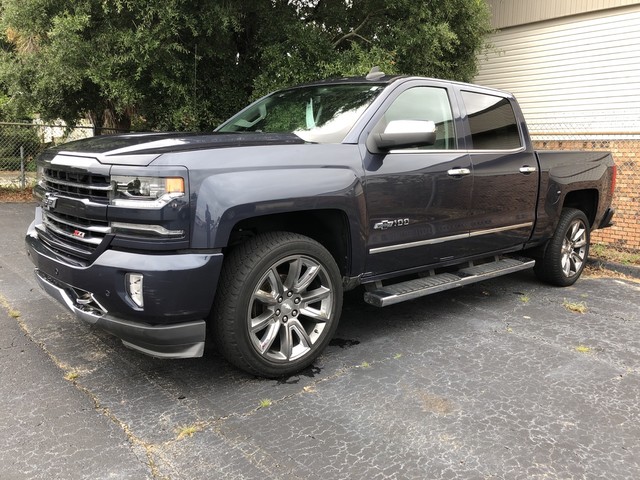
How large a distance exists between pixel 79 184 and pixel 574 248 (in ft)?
17.1

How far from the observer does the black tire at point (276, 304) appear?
3053 millimetres

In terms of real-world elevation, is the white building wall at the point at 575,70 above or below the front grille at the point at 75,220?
above

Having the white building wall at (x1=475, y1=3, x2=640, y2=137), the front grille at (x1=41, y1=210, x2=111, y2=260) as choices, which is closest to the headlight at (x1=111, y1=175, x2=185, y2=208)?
the front grille at (x1=41, y1=210, x2=111, y2=260)

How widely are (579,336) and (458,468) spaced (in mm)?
2374

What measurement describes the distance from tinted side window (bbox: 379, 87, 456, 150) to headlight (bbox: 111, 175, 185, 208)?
5.88ft

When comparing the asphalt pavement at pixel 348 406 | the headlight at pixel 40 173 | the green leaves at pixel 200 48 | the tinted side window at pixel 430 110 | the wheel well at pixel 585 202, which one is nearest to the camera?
the asphalt pavement at pixel 348 406

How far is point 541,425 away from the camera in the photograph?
294cm

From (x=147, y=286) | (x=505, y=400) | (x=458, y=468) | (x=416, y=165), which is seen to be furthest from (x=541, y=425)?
(x=147, y=286)

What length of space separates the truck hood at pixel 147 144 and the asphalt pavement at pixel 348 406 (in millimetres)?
1392

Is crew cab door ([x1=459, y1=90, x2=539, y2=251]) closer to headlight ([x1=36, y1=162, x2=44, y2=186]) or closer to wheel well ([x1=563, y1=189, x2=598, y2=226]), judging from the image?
wheel well ([x1=563, y1=189, x2=598, y2=226])

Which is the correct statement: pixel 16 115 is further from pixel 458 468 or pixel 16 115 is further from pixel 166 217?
pixel 458 468

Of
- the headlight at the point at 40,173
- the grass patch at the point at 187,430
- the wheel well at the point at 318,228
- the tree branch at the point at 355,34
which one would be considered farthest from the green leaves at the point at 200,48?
the grass patch at the point at 187,430

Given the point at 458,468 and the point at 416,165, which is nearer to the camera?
the point at 458,468

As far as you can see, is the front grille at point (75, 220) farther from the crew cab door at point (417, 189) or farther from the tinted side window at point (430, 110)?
the tinted side window at point (430, 110)
